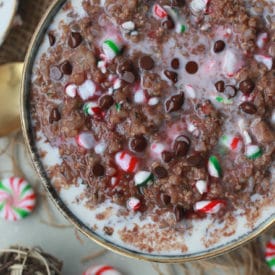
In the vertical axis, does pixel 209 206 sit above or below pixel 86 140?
below

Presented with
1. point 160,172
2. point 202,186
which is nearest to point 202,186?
point 202,186

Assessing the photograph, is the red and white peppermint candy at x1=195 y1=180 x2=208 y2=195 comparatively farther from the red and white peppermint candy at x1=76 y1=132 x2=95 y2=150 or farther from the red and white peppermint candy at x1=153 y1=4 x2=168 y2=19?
the red and white peppermint candy at x1=153 y1=4 x2=168 y2=19

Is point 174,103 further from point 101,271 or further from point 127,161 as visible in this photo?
point 101,271

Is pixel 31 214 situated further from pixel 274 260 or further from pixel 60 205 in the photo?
pixel 274 260

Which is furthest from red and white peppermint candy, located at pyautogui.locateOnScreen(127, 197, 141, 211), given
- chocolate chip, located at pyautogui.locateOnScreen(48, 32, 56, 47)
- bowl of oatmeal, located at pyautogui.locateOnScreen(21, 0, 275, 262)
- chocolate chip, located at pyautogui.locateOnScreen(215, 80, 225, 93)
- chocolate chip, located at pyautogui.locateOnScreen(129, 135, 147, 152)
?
chocolate chip, located at pyautogui.locateOnScreen(48, 32, 56, 47)

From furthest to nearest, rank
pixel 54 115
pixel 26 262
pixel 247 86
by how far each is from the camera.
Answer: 1. pixel 26 262
2. pixel 54 115
3. pixel 247 86

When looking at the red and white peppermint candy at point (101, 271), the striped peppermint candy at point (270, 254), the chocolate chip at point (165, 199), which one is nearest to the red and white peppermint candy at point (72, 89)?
the chocolate chip at point (165, 199)
